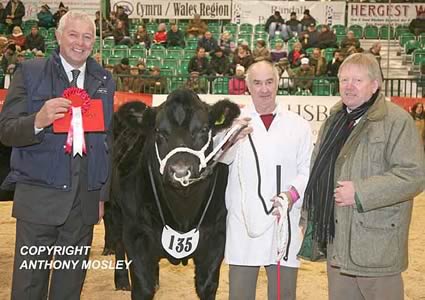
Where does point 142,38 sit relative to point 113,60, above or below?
above

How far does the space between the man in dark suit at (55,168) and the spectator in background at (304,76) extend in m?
9.82

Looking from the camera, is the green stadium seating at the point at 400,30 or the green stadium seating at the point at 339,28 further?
the green stadium seating at the point at 400,30

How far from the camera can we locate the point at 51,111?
128 inches

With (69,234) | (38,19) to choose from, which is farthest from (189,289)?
(38,19)

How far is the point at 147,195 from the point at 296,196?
99cm

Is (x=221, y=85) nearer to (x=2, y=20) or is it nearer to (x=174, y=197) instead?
(x=2, y=20)

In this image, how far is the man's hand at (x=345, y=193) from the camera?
10.5 feet

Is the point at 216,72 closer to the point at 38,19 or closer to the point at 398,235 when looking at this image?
the point at 38,19

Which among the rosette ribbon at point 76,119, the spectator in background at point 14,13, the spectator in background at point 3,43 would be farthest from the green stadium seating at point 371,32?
the rosette ribbon at point 76,119

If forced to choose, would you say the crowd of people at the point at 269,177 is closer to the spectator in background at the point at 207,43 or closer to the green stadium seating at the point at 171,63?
the green stadium seating at the point at 171,63

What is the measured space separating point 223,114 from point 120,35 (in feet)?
45.6

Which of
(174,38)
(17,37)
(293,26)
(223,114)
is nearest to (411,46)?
(293,26)

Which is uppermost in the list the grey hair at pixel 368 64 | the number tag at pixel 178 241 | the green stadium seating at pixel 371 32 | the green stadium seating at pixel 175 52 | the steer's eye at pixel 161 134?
the green stadium seating at pixel 371 32

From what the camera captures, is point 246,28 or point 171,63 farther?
point 246,28
